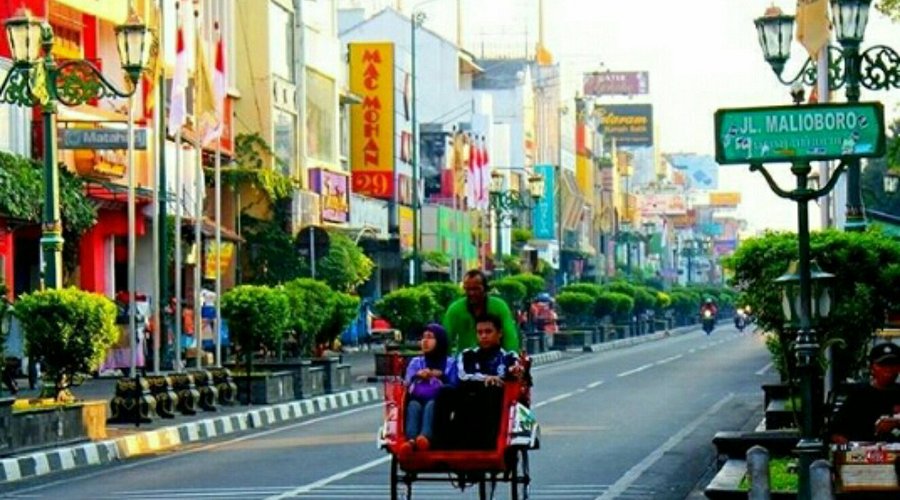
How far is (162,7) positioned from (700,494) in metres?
32.6

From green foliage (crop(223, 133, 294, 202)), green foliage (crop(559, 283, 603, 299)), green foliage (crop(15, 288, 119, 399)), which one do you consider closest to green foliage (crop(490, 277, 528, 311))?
green foliage (crop(223, 133, 294, 202))

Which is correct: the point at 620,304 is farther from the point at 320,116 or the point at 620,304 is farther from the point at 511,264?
the point at 320,116

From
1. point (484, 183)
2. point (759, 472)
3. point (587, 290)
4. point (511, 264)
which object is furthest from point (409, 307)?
point (511, 264)

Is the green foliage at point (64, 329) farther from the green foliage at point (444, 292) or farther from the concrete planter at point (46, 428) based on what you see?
the green foliage at point (444, 292)

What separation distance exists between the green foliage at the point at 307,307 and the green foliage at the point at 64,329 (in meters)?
11.5

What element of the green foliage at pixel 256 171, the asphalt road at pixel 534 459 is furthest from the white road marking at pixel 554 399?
the green foliage at pixel 256 171

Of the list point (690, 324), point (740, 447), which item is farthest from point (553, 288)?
point (740, 447)

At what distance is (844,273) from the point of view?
23250 millimetres

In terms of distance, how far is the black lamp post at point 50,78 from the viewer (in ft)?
91.6

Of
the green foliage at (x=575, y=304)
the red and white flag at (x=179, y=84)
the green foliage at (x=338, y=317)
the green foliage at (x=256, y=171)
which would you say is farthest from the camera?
the green foliage at (x=575, y=304)

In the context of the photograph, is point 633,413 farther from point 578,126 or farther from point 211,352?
point 578,126

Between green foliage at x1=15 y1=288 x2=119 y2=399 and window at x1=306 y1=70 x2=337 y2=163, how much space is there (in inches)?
1848

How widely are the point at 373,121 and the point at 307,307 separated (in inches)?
1877

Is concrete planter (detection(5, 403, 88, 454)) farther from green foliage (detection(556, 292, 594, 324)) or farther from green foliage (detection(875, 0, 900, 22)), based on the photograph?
green foliage (detection(556, 292, 594, 324))
